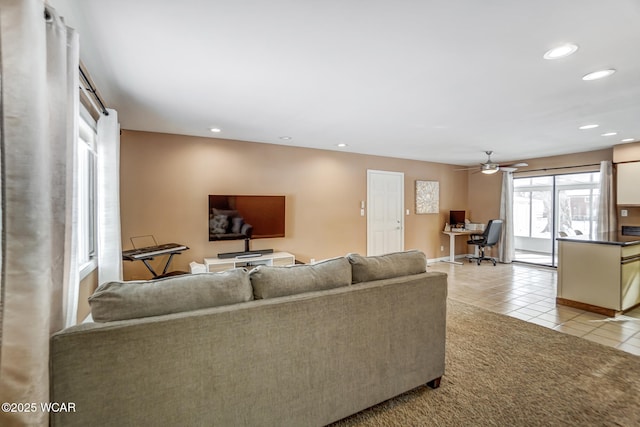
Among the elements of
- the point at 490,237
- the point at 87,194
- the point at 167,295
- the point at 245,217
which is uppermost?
the point at 87,194

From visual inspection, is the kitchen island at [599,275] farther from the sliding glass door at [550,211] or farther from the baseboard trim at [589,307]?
the sliding glass door at [550,211]

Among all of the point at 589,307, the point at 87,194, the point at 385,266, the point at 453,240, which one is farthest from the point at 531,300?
the point at 87,194

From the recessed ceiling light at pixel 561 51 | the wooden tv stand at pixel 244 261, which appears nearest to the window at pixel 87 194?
the wooden tv stand at pixel 244 261

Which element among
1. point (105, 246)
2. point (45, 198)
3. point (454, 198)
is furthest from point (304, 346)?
point (454, 198)

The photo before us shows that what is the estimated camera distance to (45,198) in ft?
3.75

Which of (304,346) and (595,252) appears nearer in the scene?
(304,346)

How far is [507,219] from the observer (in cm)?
665

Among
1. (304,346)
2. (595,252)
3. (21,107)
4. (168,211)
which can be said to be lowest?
(304,346)

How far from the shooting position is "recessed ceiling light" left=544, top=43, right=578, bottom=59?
194 cm

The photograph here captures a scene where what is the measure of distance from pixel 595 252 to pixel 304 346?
419 centimetres

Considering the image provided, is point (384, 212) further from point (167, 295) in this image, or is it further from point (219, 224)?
point (167, 295)

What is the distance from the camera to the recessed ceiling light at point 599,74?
7.59ft

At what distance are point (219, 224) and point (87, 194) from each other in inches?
69.4

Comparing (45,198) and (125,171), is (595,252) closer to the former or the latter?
(45,198)
